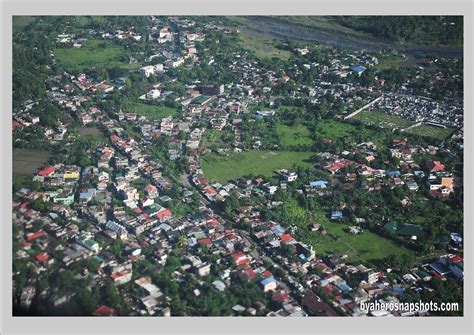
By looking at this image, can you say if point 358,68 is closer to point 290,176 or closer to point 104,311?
point 290,176

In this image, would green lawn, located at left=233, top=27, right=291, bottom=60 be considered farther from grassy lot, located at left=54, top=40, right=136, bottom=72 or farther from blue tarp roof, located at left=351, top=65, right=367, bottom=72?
grassy lot, located at left=54, top=40, right=136, bottom=72

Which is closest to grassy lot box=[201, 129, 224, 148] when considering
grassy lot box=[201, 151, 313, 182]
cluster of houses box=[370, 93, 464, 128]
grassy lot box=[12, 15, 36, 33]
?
grassy lot box=[201, 151, 313, 182]

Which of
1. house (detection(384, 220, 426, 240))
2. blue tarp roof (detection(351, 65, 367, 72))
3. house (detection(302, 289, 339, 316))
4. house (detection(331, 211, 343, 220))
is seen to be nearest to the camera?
house (detection(302, 289, 339, 316))

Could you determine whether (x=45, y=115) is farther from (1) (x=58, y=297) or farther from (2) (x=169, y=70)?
(1) (x=58, y=297)

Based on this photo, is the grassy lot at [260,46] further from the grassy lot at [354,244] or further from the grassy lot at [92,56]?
the grassy lot at [354,244]

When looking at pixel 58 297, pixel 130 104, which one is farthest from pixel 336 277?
pixel 130 104

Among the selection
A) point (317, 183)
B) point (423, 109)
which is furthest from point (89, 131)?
point (423, 109)
